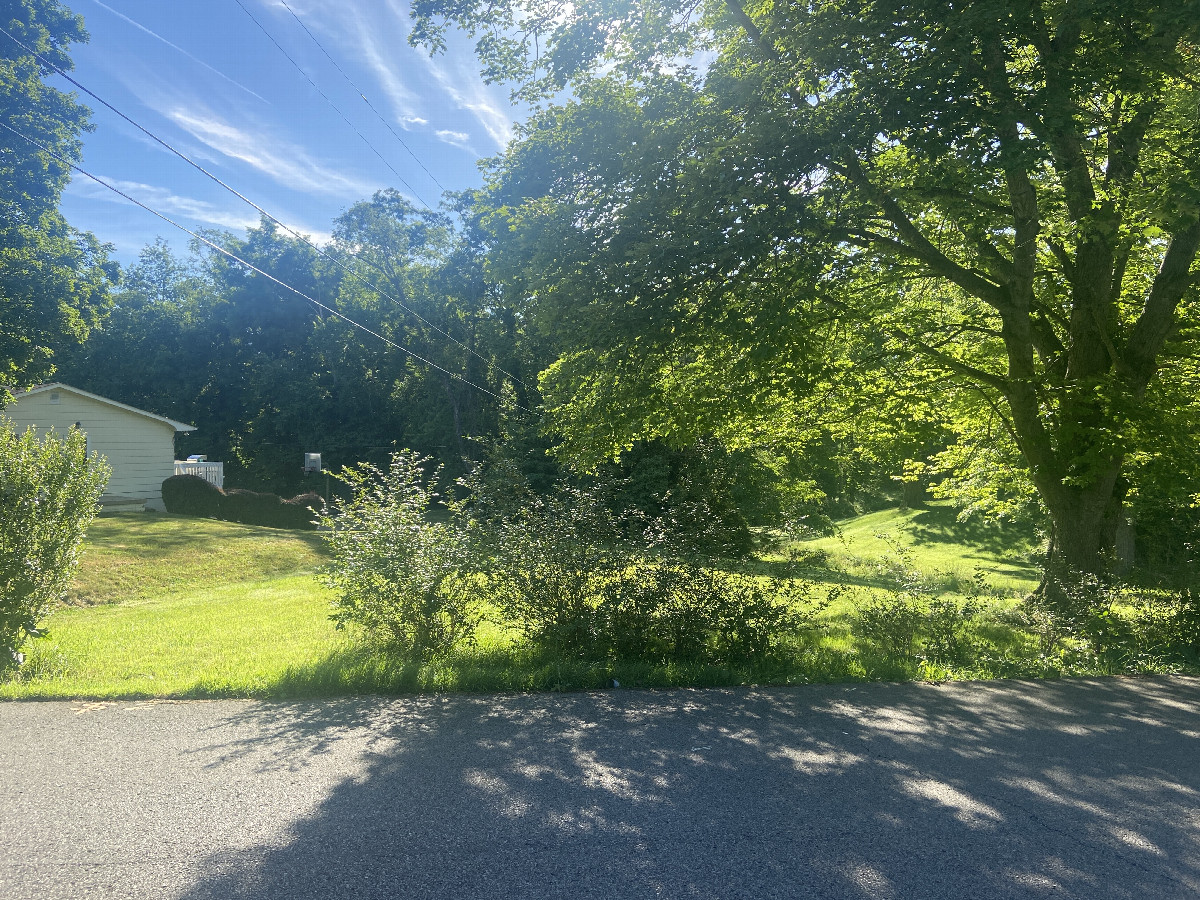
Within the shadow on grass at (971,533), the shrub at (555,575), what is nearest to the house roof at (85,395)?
the shrub at (555,575)

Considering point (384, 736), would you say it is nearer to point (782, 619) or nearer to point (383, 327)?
point (782, 619)

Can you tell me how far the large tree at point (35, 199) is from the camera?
918 inches

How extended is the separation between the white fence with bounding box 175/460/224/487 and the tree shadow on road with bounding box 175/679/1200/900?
1112 inches

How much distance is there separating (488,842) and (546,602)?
384 centimetres

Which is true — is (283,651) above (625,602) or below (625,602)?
below

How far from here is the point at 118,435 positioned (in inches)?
1091

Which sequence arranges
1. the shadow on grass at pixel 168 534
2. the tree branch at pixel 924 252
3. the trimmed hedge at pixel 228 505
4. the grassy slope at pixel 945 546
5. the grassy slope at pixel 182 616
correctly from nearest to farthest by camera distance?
the grassy slope at pixel 182 616 < the tree branch at pixel 924 252 < the shadow on grass at pixel 168 534 < the grassy slope at pixel 945 546 < the trimmed hedge at pixel 228 505

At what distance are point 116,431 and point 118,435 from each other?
16 cm

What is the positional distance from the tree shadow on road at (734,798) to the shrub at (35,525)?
3.66 metres

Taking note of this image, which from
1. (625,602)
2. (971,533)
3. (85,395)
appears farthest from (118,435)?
(971,533)

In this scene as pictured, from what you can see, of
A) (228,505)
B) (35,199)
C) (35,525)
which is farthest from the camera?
(228,505)

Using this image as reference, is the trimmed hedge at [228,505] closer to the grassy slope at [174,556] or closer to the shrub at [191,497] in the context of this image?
the shrub at [191,497]

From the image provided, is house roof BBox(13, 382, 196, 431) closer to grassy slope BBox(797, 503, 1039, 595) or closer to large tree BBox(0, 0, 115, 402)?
large tree BBox(0, 0, 115, 402)

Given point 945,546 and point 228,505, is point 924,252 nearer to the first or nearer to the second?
point 945,546
